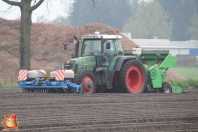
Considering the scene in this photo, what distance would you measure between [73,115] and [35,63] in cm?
1937

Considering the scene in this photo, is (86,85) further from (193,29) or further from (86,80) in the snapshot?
(193,29)

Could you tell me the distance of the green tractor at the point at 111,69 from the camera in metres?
19.1

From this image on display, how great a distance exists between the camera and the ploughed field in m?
10.7

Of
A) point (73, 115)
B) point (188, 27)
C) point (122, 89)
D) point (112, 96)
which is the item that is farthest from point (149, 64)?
point (188, 27)

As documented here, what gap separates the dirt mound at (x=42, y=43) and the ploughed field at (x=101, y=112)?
13.1 metres

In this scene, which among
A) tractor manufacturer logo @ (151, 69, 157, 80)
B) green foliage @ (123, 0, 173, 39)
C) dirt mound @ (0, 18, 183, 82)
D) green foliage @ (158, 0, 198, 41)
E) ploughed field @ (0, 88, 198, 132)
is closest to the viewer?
ploughed field @ (0, 88, 198, 132)

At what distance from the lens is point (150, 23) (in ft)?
351

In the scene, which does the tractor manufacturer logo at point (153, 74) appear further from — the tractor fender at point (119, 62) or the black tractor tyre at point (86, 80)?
the black tractor tyre at point (86, 80)

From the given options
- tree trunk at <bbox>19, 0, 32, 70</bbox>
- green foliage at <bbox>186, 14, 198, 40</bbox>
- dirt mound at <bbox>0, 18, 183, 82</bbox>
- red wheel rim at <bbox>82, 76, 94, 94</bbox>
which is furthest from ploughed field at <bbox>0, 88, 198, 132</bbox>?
green foliage at <bbox>186, 14, 198, 40</bbox>

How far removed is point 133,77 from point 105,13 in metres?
80.1

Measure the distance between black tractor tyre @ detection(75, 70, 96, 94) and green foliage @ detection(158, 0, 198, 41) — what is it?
7807 cm

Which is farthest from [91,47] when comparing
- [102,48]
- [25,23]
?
[25,23]

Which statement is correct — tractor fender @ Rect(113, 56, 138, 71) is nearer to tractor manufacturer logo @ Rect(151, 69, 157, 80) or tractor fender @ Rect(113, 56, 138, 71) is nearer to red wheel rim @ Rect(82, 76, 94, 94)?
red wheel rim @ Rect(82, 76, 94, 94)

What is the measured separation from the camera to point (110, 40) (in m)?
19.7
